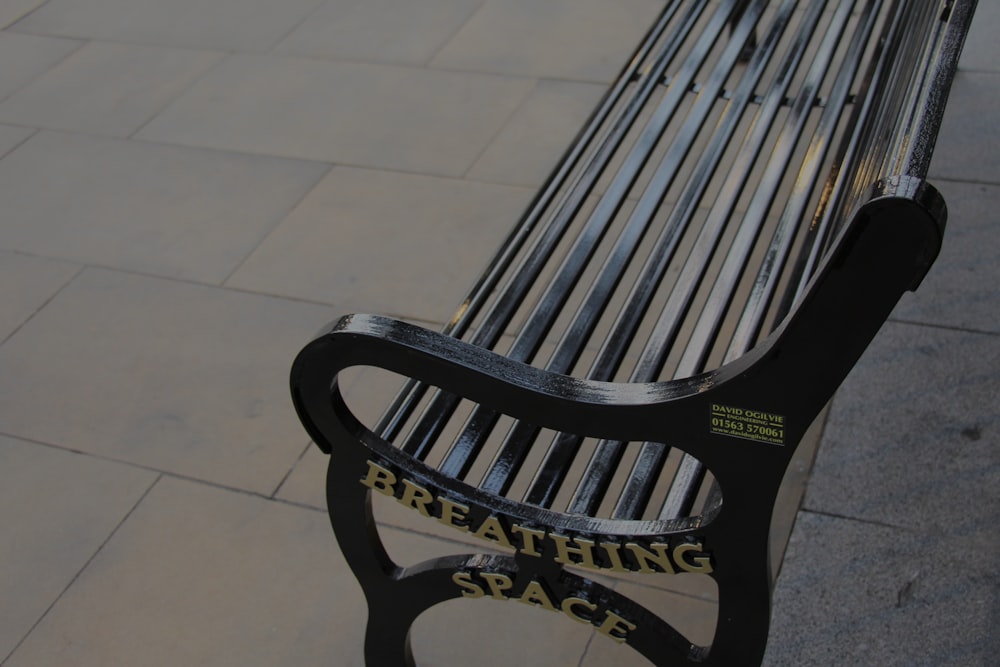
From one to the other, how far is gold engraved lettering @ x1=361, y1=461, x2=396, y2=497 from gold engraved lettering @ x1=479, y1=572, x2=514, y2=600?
21cm

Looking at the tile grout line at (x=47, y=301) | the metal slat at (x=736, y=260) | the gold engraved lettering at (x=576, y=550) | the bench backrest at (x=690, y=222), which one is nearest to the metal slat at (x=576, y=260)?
the bench backrest at (x=690, y=222)

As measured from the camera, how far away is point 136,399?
2730 millimetres

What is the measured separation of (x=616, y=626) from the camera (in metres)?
1.62

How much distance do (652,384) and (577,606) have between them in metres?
0.44

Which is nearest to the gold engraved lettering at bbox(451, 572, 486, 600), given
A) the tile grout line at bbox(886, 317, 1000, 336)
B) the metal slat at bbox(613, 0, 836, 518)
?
the metal slat at bbox(613, 0, 836, 518)

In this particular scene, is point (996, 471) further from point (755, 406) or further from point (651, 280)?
point (755, 406)

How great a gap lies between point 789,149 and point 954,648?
3.31 ft

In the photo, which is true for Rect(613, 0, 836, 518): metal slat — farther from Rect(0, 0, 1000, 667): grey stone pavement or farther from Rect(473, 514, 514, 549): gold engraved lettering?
Rect(0, 0, 1000, 667): grey stone pavement

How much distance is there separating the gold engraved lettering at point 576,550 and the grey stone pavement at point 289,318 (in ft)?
1.95

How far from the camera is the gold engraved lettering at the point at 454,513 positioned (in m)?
1.54

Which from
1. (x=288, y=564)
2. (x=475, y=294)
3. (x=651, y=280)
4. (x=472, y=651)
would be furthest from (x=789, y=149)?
(x=288, y=564)

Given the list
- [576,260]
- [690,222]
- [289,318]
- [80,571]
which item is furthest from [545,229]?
[80,571]

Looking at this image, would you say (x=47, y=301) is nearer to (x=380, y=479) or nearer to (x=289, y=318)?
(x=289, y=318)

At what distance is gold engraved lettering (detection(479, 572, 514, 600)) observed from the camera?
1638 mm
